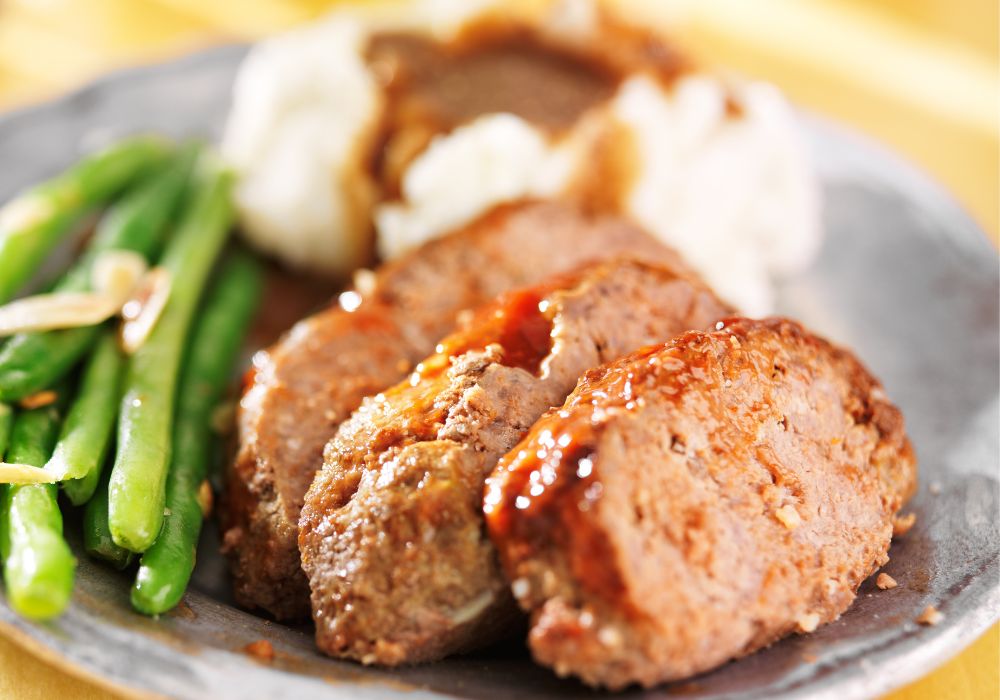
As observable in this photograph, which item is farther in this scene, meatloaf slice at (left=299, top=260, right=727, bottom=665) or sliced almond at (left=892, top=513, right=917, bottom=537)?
sliced almond at (left=892, top=513, right=917, bottom=537)

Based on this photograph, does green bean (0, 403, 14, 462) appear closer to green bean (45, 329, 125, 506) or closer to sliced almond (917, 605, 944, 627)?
green bean (45, 329, 125, 506)

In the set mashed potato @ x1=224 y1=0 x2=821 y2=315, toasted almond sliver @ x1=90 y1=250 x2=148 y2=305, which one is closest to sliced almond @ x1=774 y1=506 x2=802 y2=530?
mashed potato @ x1=224 y1=0 x2=821 y2=315

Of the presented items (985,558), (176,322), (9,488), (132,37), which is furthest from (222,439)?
(132,37)

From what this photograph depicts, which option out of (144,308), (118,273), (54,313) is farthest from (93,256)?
(54,313)

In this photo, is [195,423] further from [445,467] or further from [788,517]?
[788,517]

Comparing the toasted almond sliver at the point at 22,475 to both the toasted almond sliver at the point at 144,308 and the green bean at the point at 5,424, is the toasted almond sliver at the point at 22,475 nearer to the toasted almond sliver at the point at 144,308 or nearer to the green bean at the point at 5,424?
the green bean at the point at 5,424

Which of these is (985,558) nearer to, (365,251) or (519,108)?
(519,108)

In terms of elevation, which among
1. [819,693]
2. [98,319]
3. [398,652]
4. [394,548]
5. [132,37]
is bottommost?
[132,37]
